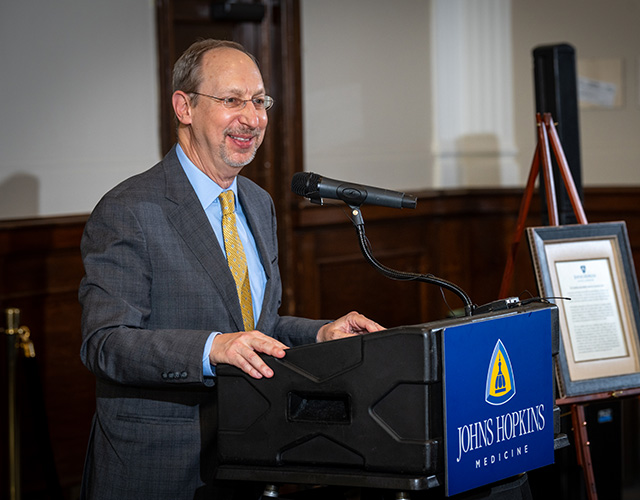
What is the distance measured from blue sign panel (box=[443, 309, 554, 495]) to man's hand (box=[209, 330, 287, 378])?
31 cm

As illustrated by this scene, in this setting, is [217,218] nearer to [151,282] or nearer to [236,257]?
[236,257]

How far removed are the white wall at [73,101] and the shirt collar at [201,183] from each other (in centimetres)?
179

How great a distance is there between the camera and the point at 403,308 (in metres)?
5.12

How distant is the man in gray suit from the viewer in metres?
1.89

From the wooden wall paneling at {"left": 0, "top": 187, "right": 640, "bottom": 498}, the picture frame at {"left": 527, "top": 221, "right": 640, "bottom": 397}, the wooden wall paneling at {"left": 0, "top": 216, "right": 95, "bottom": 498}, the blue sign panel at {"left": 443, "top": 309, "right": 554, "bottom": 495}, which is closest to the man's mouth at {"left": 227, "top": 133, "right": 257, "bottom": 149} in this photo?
the blue sign panel at {"left": 443, "top": 309, "right": 554, "bottom": 495}

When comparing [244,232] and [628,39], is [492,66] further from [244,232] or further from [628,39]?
[244,232]

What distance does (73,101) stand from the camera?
396 centimetres

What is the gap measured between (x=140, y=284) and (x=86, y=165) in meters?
2.15

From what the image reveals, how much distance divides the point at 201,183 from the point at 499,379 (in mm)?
922

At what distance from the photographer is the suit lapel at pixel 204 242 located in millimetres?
2082

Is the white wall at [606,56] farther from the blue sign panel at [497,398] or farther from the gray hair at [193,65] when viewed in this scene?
the blue sign panel at [497,398]

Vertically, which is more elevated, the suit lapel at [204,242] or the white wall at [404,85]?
the white wall at [404,85]

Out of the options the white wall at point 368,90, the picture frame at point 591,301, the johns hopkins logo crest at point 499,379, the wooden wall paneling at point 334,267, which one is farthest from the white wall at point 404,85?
the johns hopkins logo crest at point 499,379

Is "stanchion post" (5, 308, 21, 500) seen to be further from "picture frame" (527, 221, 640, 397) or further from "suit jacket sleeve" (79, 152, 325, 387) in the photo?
"picture frame" (527, 221, 640, 397)
